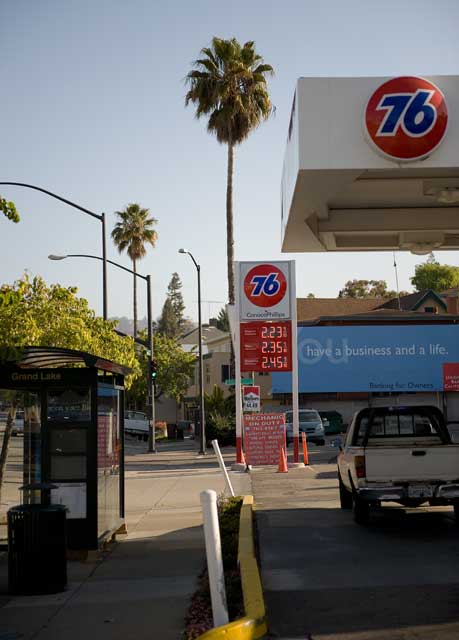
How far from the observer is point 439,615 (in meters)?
8.02

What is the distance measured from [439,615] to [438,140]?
558 centimetres

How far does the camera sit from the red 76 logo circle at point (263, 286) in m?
27.6

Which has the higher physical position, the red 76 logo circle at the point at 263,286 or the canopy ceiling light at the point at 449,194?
the red 76 logo circle at the point at 263,286

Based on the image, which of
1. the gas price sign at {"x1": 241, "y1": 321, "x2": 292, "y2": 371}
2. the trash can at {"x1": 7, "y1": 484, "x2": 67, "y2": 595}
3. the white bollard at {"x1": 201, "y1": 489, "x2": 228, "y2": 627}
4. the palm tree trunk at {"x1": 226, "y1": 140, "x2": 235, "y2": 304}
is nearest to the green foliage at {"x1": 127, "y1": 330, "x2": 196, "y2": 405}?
the palm tree trunk at {"x1": 226, "y1": 140, "x2": 235, "y2": 304}

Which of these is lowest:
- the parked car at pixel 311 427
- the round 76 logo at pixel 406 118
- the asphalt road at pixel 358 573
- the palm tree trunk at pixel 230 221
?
the asphalt road at pixel 358 573

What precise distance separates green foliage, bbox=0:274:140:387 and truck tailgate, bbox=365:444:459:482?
590 centimetres

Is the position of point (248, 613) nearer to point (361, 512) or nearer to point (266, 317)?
point (361, 512)

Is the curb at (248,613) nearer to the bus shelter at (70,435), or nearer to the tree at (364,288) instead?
the bus shelter at (70,435)

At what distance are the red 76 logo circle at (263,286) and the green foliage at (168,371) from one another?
132 ft

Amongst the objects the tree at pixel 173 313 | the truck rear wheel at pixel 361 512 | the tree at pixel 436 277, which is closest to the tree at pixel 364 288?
the tree at pixel 436 277

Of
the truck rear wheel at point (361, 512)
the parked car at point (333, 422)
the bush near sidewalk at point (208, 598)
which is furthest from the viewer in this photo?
the parked car at point (333, 422)

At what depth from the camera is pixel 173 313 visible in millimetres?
163375

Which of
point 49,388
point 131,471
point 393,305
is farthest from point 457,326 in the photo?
point 49,388

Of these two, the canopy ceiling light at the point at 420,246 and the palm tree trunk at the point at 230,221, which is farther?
the palm tree trunk at the point at 230,221
